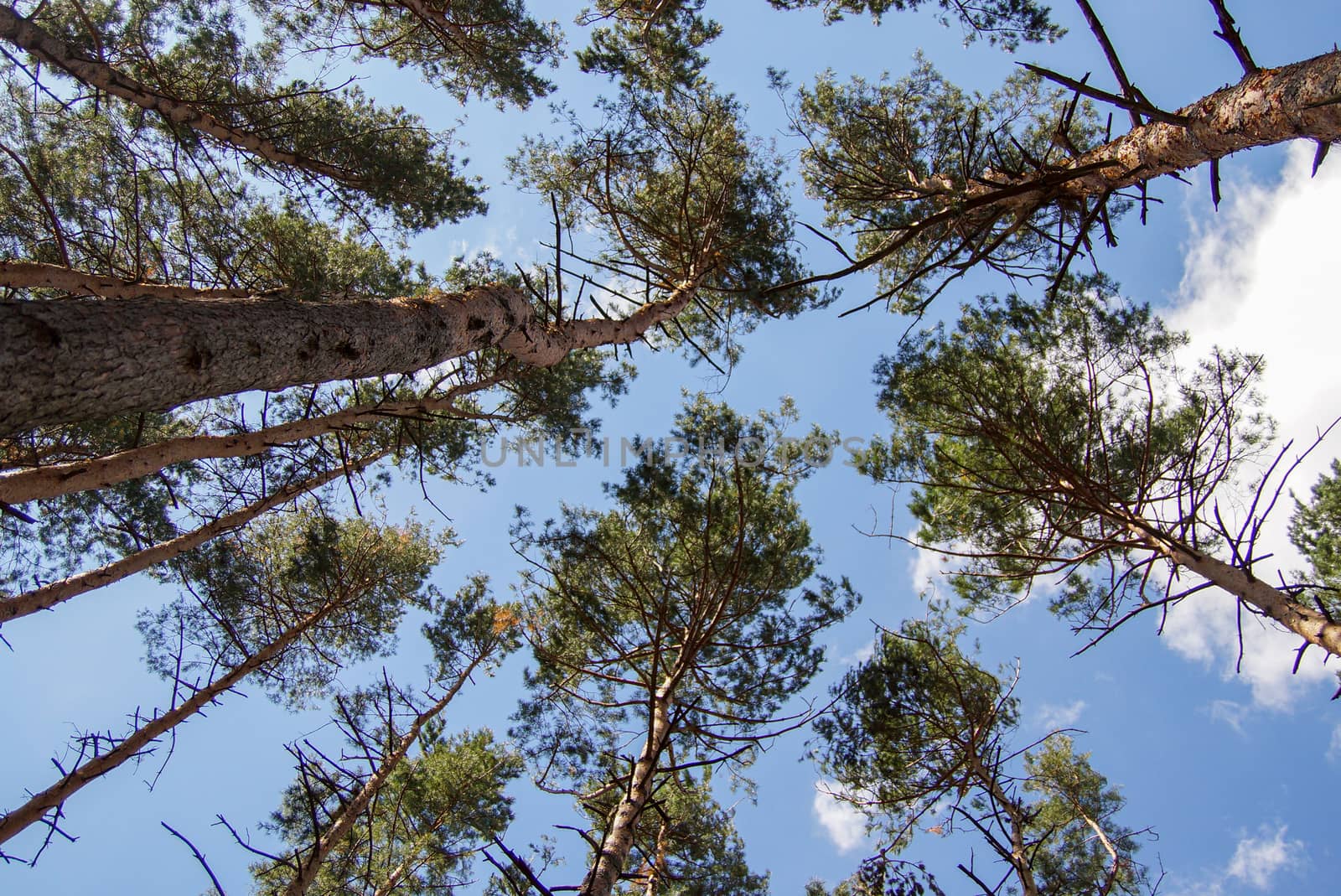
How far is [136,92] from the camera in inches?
200

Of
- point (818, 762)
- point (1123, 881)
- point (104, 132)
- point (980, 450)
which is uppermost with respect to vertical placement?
point (104, 132)

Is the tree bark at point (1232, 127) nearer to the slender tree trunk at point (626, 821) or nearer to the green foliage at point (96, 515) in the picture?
the slender tree trunk at point (626, 821)

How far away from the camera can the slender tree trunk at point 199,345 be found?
174 cm

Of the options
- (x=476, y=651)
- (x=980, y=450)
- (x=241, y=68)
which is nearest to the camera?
(x=241, y=68)

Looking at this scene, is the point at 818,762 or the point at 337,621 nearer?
the point at 818,762

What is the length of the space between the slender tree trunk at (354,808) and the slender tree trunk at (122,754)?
1.73 m

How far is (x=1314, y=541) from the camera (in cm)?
1056

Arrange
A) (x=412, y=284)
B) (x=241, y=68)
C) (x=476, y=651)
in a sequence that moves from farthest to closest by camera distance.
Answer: (x=476, y=651)
(x=412, y=284)
(x=241, y=68)

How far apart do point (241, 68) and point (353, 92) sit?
1295mm

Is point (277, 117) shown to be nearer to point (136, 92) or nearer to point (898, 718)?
point (136, 92)

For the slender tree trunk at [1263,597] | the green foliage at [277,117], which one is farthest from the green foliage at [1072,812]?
the green foliage at [277,117]

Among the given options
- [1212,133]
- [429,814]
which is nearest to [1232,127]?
[1212,133]

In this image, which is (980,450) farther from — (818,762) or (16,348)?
(16,348)

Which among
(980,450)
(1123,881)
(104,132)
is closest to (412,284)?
(104,132)
